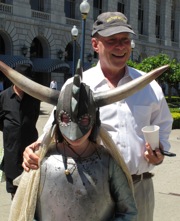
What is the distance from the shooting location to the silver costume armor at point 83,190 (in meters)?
2.27

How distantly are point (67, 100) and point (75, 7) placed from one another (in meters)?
35.3

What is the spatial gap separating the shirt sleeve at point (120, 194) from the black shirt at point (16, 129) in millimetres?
2390

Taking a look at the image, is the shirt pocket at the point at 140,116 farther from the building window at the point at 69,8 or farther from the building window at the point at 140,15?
the building window at the point at 140,15

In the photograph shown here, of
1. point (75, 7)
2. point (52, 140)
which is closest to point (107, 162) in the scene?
point (52, 140)

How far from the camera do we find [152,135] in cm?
257

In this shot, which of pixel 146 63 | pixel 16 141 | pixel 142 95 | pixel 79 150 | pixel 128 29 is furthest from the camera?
pixel 146 63

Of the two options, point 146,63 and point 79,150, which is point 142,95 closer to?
point 79,150

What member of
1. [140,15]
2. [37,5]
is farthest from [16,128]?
[140,15]

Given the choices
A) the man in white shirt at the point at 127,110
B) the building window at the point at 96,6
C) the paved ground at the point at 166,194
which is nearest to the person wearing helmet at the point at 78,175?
the man in white shirt at the point at 127,110

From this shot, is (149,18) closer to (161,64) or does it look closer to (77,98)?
(161,64)

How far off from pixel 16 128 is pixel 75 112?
8.37 ft

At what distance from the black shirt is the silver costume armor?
2.30 m

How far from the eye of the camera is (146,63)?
25125mm

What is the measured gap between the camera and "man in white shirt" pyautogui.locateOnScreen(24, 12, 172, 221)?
2.76m
